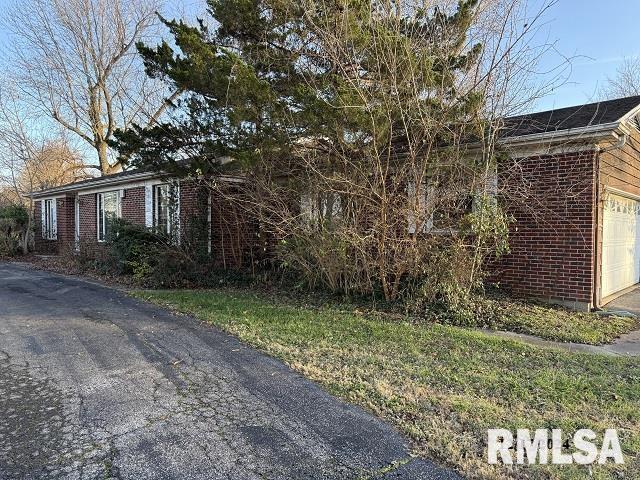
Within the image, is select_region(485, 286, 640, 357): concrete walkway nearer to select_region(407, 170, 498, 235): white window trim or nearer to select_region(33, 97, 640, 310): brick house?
select_region(33, 97, 640, 310): brick house

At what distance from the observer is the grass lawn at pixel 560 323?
6438mm

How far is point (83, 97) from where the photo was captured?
82.7 ft

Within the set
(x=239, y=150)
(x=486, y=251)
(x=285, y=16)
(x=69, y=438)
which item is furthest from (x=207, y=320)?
(x=285, y=16)

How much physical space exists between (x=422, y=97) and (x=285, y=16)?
10.6ft

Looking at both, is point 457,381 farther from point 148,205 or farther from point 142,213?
point 142,213

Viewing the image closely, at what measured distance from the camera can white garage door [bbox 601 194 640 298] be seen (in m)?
8.92

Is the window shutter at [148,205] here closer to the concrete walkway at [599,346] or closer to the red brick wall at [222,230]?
the red brick wall at [222,230]

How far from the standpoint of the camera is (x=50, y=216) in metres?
21.8

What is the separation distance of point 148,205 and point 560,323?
1210 centimetres

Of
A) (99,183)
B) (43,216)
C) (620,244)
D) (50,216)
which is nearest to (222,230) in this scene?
(99,183)

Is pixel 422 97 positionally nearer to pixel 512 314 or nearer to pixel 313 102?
pixel 313 102

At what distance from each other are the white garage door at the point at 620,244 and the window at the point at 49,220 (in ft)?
70.4

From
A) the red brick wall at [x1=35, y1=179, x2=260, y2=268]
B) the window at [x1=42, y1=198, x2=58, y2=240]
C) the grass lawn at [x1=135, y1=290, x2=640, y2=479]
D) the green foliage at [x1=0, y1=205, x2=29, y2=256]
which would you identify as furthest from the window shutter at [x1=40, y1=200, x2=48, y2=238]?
the grass lawn at [x1=135, y1=290, x2=640, y2=479]

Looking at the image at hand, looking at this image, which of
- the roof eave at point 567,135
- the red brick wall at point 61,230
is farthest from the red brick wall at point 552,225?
the red brick wall at point 61,230
